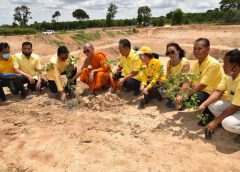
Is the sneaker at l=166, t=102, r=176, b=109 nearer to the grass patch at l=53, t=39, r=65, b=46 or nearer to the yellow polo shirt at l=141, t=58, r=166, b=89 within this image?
the yellow polo shirt at l=141, t=58, r=166, b=89

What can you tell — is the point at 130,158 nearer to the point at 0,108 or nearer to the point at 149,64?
the point at 149,64

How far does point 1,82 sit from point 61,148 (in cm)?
292

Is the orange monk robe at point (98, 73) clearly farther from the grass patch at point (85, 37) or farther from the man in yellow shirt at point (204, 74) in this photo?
the grass patch at point (85, 37)

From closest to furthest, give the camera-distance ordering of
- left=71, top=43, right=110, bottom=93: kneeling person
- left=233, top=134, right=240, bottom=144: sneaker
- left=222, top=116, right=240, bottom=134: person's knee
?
left=222, top=116, right=240, bottom=134: person's knee
left=233, top=134, right=240, bottom=144: sneaker
left=71, top=43, right=110, bottom=93: kneeling person

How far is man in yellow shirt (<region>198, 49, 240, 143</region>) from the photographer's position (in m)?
3.54

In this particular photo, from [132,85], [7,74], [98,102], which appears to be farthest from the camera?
[7,74]

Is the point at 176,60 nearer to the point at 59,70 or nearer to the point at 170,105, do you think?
the point at 170,105

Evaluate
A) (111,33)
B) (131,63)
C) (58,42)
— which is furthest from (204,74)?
(111,33)

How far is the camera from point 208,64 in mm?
4316

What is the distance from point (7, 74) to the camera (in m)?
5.80

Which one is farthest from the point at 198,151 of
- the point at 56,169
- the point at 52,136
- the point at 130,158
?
the point at 52,136

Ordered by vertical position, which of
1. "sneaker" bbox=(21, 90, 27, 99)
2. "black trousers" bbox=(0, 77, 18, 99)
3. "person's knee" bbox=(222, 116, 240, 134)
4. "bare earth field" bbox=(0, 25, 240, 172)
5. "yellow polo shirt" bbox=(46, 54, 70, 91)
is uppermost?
"yellow polo shirt" bbox=(46, 54, 70, 91)

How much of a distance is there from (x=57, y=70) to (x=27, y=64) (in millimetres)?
831

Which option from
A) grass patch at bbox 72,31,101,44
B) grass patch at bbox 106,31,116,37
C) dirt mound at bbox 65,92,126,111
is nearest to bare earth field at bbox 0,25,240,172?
dirt mound at bbox 65,92,126,111
